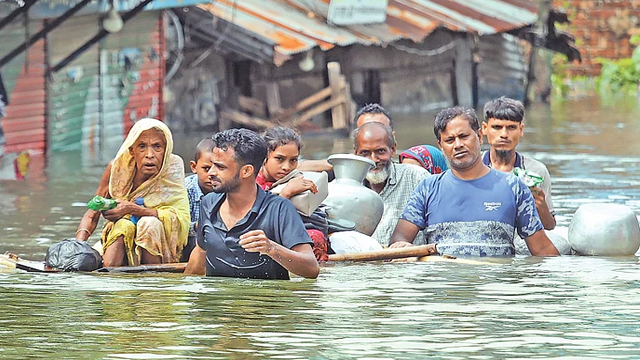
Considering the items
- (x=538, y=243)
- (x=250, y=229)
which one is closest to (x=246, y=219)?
(x=250, y=229)

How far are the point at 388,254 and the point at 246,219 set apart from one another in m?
1.51

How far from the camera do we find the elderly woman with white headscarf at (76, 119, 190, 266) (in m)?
8.91

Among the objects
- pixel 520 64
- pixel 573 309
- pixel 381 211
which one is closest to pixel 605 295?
pixel 573 309

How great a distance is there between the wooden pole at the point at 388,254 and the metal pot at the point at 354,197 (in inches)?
21.5

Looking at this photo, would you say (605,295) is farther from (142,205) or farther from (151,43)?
(151,43)

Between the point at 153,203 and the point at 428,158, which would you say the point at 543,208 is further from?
the point at 153,203

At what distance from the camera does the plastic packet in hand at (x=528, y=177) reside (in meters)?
9.11

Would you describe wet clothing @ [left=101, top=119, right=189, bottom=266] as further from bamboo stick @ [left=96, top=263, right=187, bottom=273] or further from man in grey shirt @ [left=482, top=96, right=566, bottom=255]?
man in grey shirt @ [left=482, top=96, right=566, bottom=255]

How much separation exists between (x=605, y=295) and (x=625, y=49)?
1601 inches

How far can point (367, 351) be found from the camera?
651cm

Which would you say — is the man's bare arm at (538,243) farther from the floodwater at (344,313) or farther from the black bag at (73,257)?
the black bag at (73,257)

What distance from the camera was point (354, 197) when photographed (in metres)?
9.45

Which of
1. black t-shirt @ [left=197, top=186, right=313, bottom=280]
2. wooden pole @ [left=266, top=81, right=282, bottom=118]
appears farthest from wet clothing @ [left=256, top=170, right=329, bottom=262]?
wooden pole @ [left=266, top=81, right=282, bottom=118]

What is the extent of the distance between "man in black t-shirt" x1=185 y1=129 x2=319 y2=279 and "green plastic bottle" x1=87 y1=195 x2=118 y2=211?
104 cm
